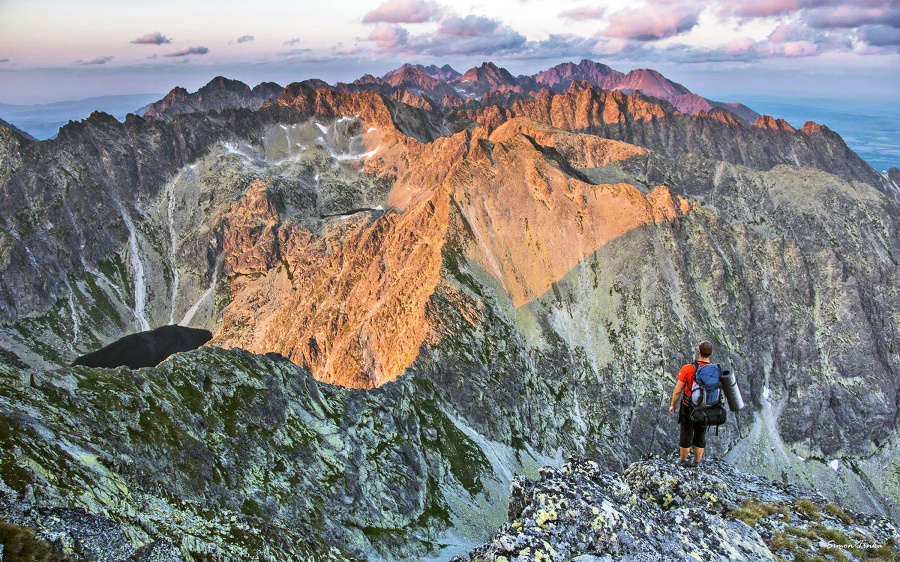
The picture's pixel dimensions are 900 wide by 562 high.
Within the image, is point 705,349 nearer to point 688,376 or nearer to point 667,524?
point 688,376

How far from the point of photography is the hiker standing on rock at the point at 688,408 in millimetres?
19156

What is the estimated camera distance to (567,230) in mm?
138000

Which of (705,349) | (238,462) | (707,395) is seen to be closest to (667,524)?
(707,395)

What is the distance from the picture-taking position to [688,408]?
2042 centimetres

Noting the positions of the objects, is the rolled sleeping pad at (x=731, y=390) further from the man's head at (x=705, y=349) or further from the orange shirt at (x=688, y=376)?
the man's head at (x=705, y=349)

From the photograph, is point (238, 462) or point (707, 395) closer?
point (707, 395)

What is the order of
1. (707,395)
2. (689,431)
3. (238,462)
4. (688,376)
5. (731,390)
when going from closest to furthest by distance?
(731,390), (707,395), (688,376), (689,431), (238,462)

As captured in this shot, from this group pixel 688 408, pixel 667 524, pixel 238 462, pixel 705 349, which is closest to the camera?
pixel 705 349

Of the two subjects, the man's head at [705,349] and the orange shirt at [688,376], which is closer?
the man's head at [705,349]

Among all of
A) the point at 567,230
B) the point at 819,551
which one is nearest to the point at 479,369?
the point at 567,230

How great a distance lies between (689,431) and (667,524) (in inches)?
178

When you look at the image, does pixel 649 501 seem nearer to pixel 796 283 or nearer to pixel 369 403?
pixel 369 403

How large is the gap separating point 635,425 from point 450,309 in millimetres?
53145

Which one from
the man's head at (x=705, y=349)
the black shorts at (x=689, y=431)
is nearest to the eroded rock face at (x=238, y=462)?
the black shorts at (x=689, y=431)
